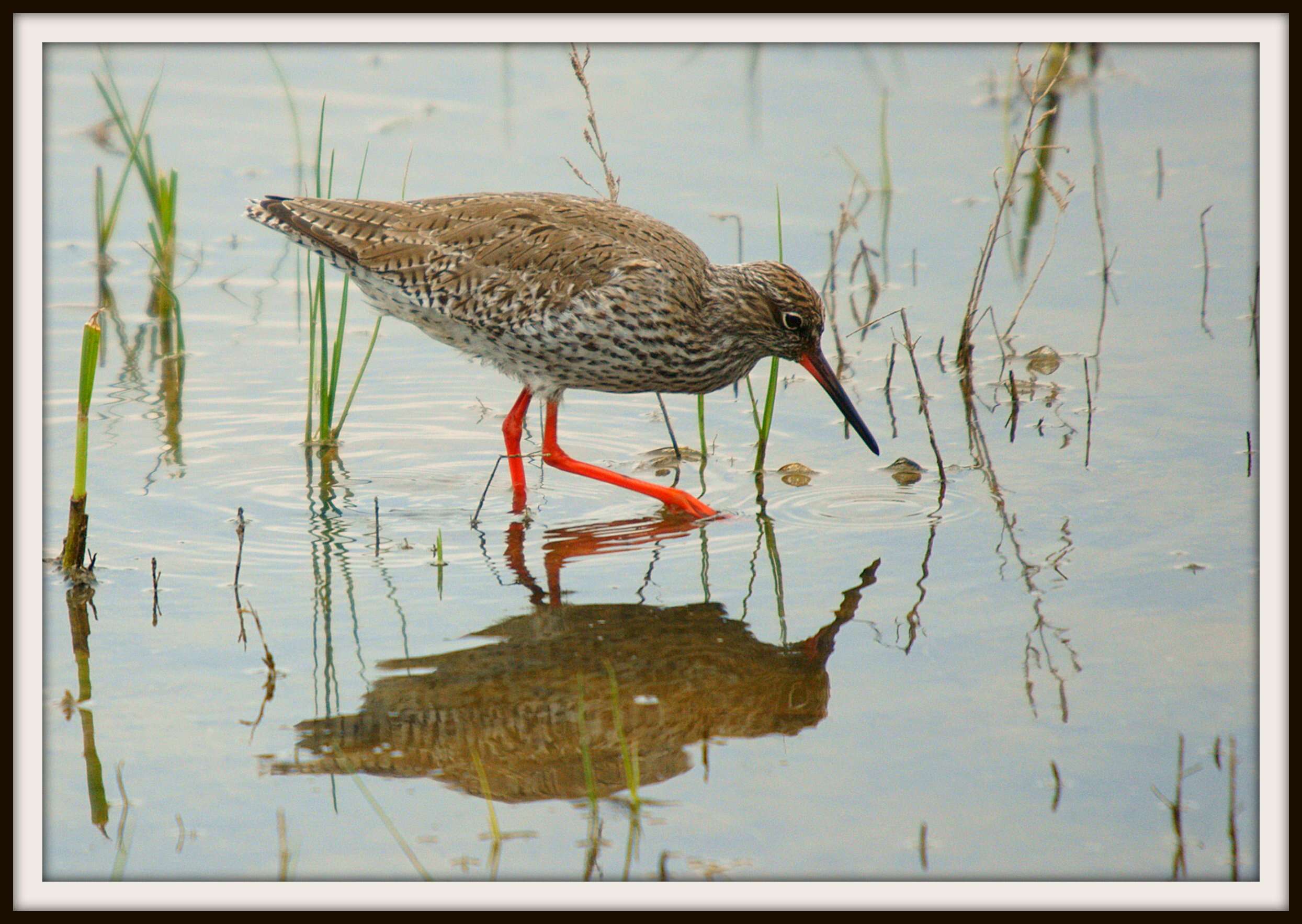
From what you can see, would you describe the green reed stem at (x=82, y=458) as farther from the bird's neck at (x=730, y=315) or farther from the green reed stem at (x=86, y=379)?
the bird's neck at (x=730, y=315)

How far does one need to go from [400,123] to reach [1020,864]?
344 inches

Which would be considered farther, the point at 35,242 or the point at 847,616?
the point at 847,616

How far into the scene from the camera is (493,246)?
24.1 feet

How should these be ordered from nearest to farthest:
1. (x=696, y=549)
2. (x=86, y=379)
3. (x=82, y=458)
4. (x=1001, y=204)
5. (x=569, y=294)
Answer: (x=86, y=379) < (x=82, y=458) < (x=696, y=549) < (x=569, y=294) < (x=1001, y=204)

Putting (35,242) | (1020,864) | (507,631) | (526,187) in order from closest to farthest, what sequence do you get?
(1020,864) → (35,242) → (507,631) → (526,187)

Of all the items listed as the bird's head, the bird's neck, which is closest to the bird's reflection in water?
the bird's head

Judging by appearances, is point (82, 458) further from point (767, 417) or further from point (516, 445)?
point (767, 417)

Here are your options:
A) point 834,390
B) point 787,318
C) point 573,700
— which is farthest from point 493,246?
point 573,700

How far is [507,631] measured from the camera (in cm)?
579

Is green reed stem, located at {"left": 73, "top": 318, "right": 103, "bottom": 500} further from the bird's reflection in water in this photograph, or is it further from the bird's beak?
the bird's beak

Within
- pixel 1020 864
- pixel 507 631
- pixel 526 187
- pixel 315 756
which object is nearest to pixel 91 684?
pixel 315 756

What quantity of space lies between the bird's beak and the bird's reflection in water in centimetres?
132

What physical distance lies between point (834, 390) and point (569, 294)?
1.49 metres

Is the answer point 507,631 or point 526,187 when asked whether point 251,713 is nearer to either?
point 507,631
